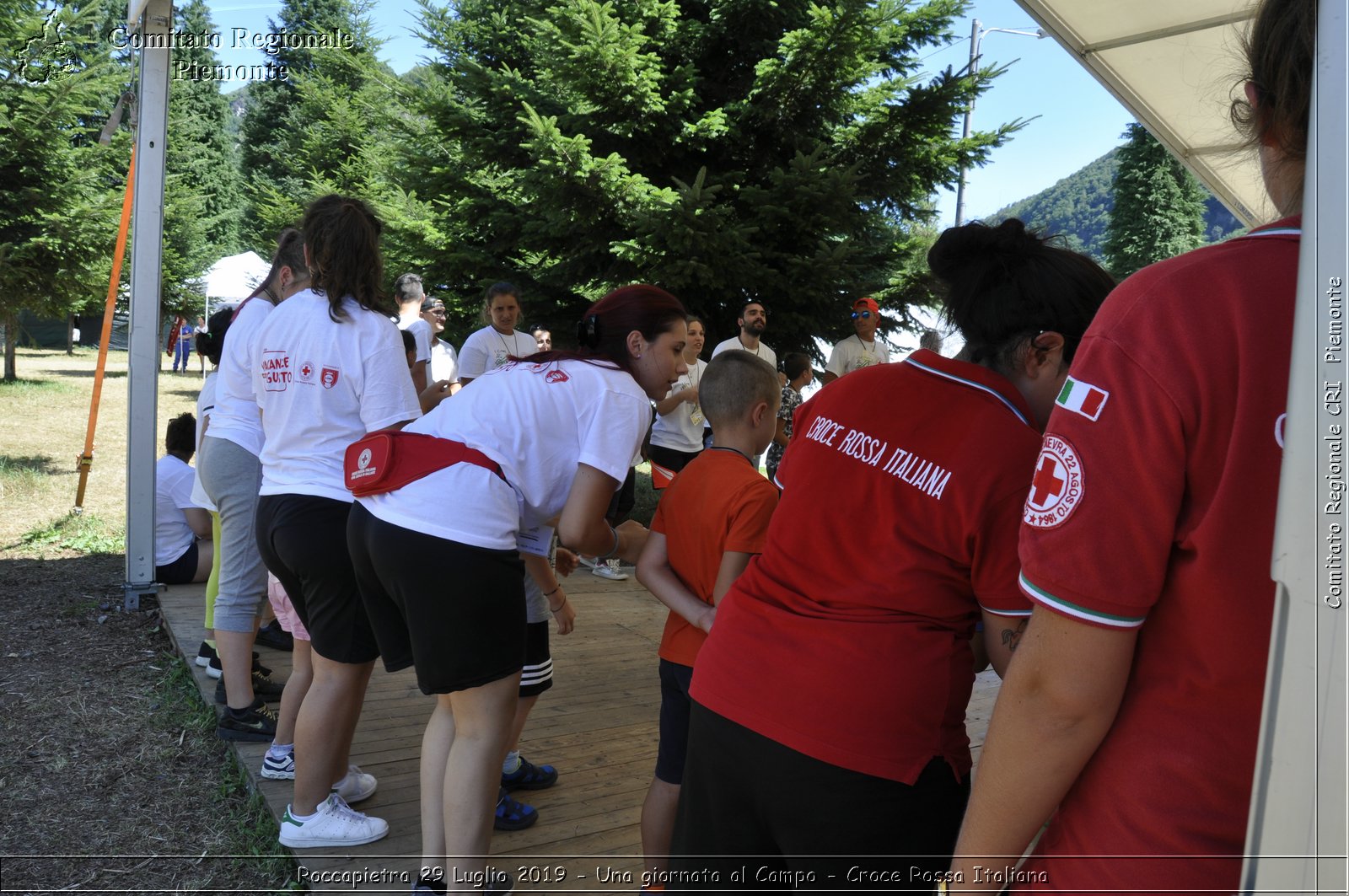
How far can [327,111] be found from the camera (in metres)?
24.5

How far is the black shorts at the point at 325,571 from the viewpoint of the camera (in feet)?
9.61

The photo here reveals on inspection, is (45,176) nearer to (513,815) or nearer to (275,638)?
(275,638)

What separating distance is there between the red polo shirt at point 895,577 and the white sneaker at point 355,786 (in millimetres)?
2223

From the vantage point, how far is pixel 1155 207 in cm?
2942

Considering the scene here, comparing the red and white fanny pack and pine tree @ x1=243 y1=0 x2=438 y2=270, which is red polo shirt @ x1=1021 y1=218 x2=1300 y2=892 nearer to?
the red and white fanny pack

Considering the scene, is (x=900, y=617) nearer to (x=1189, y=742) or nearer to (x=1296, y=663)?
(x=1189, y=742)

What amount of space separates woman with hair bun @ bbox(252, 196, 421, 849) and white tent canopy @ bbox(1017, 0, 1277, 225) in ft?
11.6

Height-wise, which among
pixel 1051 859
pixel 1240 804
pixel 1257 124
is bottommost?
A: pixel 1051 859

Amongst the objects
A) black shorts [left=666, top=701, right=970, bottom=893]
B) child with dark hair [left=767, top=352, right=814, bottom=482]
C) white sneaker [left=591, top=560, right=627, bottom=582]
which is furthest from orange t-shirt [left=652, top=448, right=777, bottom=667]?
child with dark hair [left=767, top=352, right=814, bottom=482]

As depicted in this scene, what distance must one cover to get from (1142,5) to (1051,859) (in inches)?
191

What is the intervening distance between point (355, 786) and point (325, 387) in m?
1.44

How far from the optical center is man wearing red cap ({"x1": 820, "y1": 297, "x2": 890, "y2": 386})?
8.31 meters

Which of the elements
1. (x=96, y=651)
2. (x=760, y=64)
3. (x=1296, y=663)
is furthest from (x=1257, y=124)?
(x=760, y=64)

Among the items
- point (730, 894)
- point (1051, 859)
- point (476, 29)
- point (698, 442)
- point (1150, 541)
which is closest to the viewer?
point (1150, 541)
